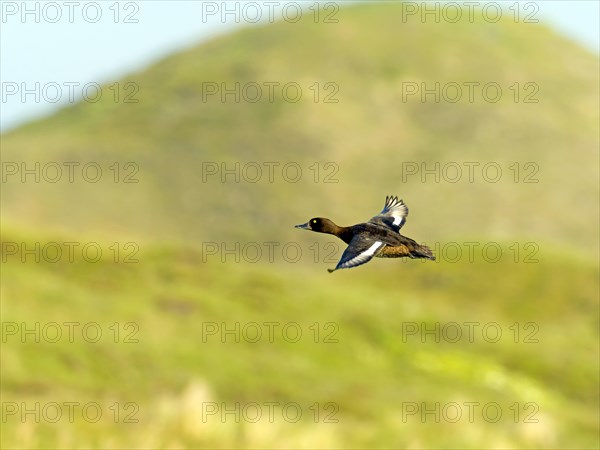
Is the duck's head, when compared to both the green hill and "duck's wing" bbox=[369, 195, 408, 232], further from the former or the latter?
the green hill

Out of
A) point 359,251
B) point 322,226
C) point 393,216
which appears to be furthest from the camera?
point 393,216

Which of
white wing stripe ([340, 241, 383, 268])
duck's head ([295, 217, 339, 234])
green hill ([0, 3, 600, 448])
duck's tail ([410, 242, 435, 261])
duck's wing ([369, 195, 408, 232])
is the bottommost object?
white wing stripe ([340, 241, 383, 268])

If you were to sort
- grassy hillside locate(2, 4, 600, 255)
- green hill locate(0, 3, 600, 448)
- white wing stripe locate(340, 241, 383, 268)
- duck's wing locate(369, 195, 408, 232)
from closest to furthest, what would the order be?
white wing stripe locate(340, 241, 383, 268) → duck's wing locate(369, 195, 408, 232) → green hill locate(0, 3, 600, 448) → grassy hillside locate(2, 4, 600, 255)

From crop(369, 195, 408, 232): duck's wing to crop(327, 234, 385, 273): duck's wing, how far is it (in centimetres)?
164

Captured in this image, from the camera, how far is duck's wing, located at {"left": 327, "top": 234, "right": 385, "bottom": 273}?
35.8ft

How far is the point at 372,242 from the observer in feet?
39.9

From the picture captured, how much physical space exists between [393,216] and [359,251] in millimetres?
3738

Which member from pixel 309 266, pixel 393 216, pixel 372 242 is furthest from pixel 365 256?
pixel 309 266

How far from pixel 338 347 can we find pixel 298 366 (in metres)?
6.34

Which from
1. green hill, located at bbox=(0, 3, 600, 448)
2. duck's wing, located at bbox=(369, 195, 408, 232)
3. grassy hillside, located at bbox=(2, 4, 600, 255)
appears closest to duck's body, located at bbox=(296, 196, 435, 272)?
duck's wing, located at bbox=(369, 195, 408, 232)

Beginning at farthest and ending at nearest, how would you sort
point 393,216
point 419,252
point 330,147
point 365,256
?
point 330,147 < point 393,216 < point 419,252 < point 365,256

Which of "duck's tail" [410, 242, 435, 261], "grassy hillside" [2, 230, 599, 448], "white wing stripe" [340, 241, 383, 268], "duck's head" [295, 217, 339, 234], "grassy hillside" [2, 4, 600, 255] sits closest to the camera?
"white wing stripe" [340, 241, 383, 268]

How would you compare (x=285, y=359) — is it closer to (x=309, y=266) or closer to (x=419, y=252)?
(x=419, y=252)

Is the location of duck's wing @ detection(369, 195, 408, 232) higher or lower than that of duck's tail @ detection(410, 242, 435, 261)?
higher
